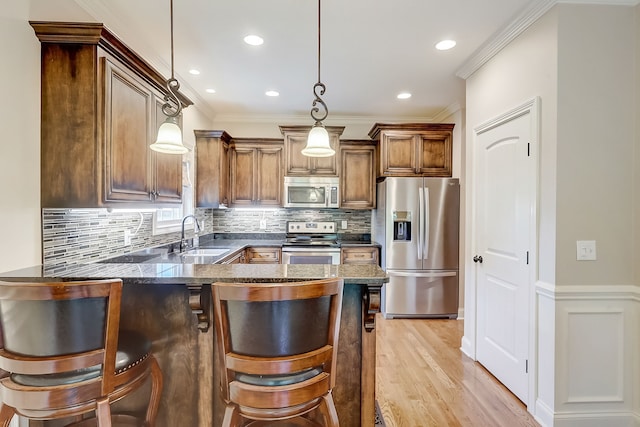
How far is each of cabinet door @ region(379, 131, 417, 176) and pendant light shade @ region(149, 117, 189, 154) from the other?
291cm

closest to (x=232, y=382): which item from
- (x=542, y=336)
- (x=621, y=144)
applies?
(x=542, y=336)

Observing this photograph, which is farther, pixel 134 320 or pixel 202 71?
pixel 202 71

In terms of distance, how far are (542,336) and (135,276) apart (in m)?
2.41

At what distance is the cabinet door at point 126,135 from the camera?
1766 millimetres

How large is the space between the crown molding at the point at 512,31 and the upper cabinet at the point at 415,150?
114 cm

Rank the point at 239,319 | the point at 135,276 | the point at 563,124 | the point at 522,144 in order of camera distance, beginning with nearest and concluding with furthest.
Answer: the point at 239,319 → the point at 135,276 → the point at 563,124 → the point at 522,144

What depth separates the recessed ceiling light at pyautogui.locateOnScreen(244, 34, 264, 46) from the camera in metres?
2.54

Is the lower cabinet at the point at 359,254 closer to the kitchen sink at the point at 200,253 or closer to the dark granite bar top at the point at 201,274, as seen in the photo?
the kitchen sink at the point at 200,253

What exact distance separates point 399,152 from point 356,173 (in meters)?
0.67

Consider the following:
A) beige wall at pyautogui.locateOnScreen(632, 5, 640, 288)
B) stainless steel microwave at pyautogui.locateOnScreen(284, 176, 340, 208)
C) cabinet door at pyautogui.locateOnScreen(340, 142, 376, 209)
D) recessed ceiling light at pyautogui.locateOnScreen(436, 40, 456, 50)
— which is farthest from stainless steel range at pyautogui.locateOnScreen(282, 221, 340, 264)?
beige wall at pyautogui.locateOnScreen(632, 5, 640, 288)

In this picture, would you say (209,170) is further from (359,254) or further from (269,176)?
(359,254)

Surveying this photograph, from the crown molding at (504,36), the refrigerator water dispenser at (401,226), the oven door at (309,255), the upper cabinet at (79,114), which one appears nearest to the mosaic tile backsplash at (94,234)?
the upper cabinet at (79,114)

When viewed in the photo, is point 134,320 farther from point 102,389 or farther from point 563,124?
Result: point 563,124

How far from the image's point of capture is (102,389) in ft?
3.94
